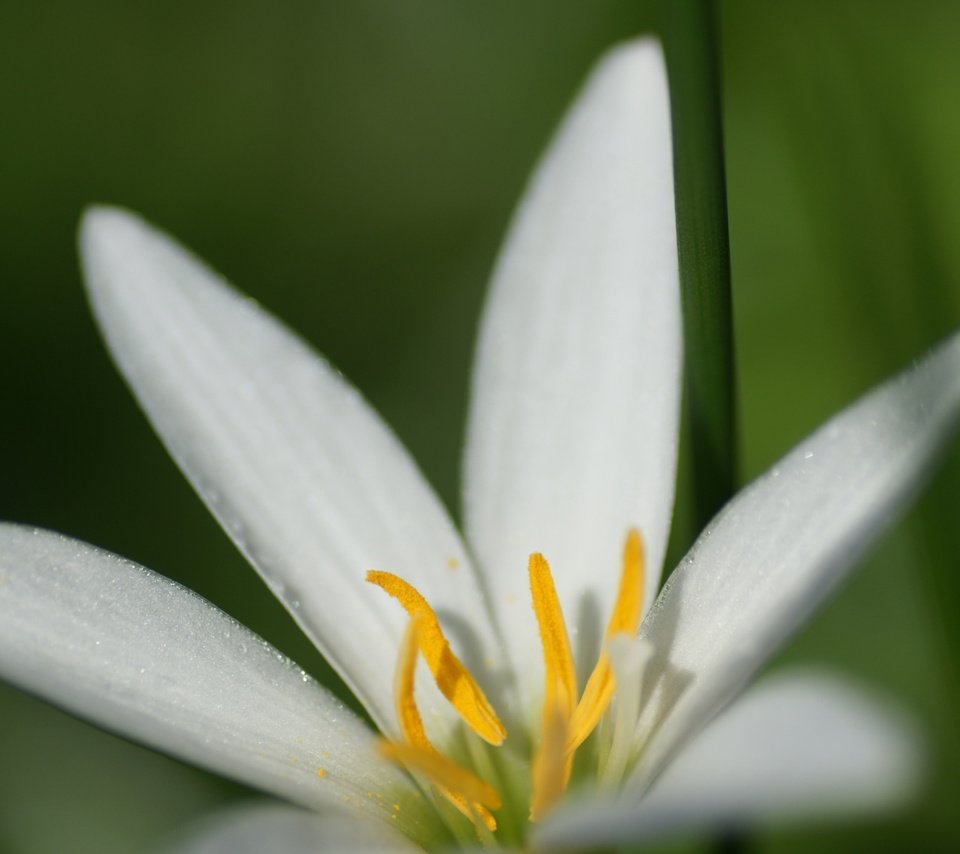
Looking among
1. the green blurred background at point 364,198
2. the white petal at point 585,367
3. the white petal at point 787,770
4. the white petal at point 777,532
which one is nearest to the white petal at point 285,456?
the white petal at point 585,367

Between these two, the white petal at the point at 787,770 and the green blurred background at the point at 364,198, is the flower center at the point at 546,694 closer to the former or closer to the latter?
the white petal at the point at 787,770

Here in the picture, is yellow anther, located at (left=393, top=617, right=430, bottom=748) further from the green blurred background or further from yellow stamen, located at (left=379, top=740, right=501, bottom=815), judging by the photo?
the green blurred background

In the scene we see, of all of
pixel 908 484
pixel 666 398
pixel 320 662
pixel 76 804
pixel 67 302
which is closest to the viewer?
pixel 908 484

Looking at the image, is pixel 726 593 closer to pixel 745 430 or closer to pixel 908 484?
pixel 908 484

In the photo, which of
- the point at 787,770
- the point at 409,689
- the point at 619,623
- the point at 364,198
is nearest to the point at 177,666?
the point at 409,689

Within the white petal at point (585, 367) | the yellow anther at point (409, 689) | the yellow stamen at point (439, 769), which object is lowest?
the yellow stamen at point (439, 769)

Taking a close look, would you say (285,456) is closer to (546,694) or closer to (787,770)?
(546,694)

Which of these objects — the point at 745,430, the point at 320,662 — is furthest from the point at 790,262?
the point at 320,662
